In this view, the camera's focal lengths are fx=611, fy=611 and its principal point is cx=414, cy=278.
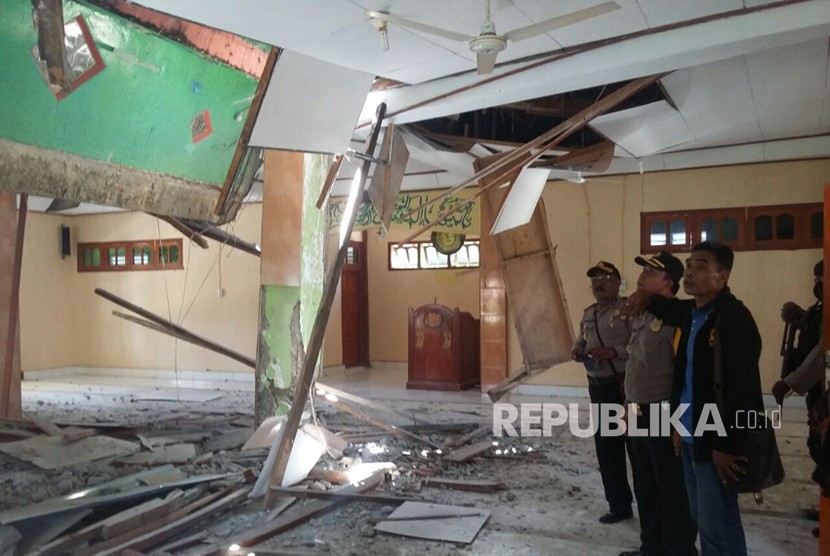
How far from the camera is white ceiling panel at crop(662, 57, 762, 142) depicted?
190 inches

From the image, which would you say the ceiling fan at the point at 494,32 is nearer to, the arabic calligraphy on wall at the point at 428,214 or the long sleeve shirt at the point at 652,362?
the long sleeve shirt at the point at 652,362

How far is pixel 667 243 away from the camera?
7660 mm

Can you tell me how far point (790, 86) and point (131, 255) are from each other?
403 inches

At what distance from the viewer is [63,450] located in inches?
199

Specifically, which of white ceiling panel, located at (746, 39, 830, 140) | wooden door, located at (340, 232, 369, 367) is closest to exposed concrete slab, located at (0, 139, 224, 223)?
white ceiling panel, located at (746, 39, 830, 140)

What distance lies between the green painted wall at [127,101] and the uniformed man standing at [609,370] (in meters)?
2.79

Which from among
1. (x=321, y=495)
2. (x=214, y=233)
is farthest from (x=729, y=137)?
(x=321, y=495)

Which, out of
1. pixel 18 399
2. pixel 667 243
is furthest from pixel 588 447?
pixel 18 399

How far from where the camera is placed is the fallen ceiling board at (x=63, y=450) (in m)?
4.82

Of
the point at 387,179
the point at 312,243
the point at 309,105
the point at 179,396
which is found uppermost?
the point at 309,105

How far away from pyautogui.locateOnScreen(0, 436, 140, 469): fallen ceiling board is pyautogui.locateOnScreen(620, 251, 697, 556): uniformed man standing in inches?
166

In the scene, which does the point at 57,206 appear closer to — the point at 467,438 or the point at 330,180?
the point at 330,180

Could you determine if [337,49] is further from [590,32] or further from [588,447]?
[588,447]

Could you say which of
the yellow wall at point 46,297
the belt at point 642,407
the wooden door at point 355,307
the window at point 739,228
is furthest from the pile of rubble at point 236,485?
the yellow wall at point 46,297
